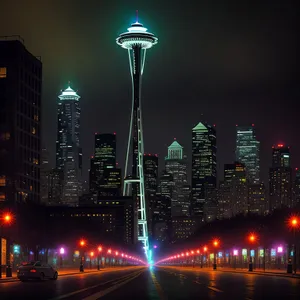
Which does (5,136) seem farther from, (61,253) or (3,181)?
(61,253)

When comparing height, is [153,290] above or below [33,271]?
below

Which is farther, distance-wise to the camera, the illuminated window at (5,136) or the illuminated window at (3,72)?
the illuminated window at (3,72)

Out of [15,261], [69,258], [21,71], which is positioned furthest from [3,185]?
[15,261]

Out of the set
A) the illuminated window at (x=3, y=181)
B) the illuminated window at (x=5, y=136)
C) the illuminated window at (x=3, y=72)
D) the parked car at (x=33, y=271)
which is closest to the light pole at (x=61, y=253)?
the illuminated window at (x=3, y=181)

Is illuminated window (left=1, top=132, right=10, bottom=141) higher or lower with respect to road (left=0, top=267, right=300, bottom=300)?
higher

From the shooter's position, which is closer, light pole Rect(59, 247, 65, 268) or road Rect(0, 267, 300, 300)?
road Rect(0, 267, 300, 300)

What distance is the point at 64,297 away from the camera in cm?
3228

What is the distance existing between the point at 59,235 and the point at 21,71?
77756mm

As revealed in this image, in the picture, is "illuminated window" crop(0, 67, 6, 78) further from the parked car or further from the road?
the road

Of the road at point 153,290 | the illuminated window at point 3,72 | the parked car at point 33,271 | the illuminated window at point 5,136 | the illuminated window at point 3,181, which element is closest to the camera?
the road at point 153,290

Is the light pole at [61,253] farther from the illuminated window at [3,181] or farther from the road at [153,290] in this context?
the road at [153,290]

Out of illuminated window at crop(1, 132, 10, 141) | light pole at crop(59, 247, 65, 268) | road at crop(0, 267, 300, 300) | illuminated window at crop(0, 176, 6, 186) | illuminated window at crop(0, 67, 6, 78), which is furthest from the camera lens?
illuminated window at crop(0, 67, 6, 78)

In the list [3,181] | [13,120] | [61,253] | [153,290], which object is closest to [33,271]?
[153,290]

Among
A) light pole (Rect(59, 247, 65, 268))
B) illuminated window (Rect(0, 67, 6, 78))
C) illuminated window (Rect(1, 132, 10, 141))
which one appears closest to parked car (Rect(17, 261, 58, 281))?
light pole (Rect(59, 247, 65, 268))
